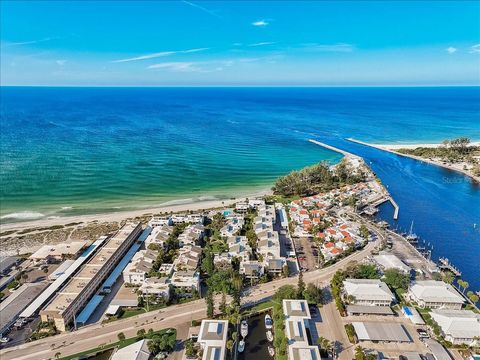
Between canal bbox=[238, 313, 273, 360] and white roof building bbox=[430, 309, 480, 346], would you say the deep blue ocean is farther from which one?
canal bbox=[238, 313, 273, 360]

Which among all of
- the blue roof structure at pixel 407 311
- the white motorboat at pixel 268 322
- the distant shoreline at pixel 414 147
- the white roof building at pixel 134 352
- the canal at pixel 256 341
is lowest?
the canal at pixel 256 341

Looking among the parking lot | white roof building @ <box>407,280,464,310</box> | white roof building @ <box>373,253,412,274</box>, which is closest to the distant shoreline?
white roof building @ <box>373,253,412,274</box>

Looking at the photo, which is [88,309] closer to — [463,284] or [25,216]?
[25,216]

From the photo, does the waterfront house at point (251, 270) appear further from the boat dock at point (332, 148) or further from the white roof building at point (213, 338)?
the boat dock at point (332, 148)

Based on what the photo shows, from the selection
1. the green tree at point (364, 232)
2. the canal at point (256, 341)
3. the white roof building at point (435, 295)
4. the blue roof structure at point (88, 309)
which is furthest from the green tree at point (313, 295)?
the blue roof structure at point (88, 309)

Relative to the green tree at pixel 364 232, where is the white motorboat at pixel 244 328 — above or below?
below
